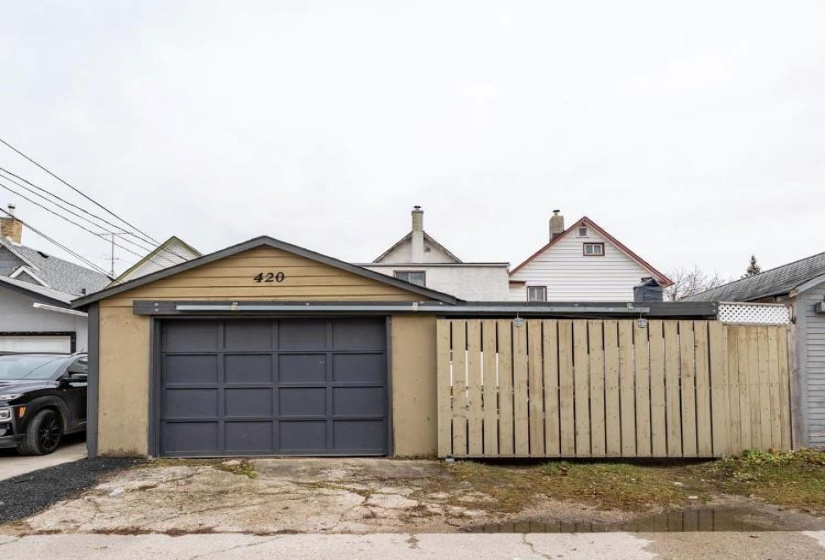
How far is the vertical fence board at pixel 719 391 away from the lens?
7.25 metres

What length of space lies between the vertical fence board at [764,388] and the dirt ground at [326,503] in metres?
2.08

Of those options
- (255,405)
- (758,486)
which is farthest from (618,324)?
(255,405)

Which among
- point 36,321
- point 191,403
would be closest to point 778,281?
point 191,403

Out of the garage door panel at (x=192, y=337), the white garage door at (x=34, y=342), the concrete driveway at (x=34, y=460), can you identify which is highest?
the garage door panel at (x=192, y=337)

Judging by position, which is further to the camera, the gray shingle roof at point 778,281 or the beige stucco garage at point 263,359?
the gray shingle roof at point 778,281

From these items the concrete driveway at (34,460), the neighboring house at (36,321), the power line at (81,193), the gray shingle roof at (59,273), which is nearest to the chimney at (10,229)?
the gray shingle roof at (59,273)

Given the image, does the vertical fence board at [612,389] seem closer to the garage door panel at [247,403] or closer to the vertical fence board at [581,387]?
the vertical fence board at [581,387]

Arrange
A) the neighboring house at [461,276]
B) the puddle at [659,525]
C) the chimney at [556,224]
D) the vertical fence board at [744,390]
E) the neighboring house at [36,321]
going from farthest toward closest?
the chimney at [556,224] < the neighboring house at [461,276] < the neighboring house at [36,321] < the vertical fence board at [744,390] < the puddle at [659,525]

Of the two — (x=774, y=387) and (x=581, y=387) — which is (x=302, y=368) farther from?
(x=774, y=387)

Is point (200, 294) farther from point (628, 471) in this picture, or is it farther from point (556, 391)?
point (628, 471)

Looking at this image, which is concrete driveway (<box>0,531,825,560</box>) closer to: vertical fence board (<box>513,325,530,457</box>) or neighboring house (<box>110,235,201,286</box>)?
vertical fence board (<box>513,325,530,457</box>)

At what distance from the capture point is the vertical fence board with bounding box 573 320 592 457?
7250mm

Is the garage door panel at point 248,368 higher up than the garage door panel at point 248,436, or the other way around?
the garage door panel at point 248,368

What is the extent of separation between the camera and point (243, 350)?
782cm
